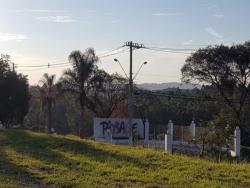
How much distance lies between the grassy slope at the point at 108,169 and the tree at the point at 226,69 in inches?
1368

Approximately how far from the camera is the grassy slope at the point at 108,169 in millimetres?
13281

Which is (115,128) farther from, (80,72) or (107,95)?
(107,95)

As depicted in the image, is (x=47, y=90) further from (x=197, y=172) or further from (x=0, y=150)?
(x=197, y=172)

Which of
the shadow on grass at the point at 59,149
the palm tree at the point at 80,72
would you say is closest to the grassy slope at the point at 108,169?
the shadow on grass at the point at 59,149

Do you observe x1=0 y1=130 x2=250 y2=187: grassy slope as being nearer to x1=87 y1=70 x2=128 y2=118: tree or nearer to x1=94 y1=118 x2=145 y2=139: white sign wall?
x1=94 y1=118 x2=145 y2=139: white sign wall

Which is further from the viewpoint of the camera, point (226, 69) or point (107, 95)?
point (107, 95)

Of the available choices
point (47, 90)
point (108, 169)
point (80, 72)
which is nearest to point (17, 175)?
point (108, 169)

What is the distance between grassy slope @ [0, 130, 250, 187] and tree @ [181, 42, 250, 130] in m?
34.7

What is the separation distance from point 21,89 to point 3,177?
2845 centimetres

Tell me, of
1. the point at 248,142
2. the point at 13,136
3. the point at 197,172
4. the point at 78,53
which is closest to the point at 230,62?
the point at 248,142

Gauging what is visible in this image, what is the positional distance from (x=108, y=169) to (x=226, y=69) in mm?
40247

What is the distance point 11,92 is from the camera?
41.7m

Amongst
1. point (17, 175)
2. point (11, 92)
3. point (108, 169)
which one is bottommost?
point (17, 175)

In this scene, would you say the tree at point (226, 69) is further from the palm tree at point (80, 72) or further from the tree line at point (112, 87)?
the palm tree at point (80, 72)
